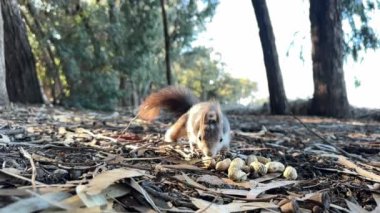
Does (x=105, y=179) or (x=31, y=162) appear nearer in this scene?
(x=105, y=179)

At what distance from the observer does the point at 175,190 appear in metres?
2.21

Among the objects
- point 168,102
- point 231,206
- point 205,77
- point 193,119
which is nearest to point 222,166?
point 231,206

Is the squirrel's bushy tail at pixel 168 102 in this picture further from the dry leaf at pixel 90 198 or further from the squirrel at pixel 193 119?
the dry leaf at pixel 90 198

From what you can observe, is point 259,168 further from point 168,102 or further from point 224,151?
point 168,102

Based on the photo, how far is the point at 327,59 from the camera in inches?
375

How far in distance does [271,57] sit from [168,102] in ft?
19.1

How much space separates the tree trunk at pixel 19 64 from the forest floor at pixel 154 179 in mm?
5113

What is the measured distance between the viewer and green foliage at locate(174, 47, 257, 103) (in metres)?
26.1

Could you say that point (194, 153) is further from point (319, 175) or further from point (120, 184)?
point (120, 184)

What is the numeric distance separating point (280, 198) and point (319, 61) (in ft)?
25.5

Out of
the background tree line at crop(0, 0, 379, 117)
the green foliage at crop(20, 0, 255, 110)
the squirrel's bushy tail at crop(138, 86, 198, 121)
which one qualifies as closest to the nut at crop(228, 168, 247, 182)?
the squirrel's bushy tail at crop(138, 86, 198, 121)

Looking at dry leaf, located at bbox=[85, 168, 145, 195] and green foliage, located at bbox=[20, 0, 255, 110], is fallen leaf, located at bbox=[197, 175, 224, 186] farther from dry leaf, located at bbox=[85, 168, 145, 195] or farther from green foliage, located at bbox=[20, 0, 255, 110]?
green foliage, located at bbox=[20, 0, 255, 110]

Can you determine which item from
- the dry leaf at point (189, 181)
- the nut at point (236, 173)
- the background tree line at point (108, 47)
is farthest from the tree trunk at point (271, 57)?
the dry leaf at point (189, 181)

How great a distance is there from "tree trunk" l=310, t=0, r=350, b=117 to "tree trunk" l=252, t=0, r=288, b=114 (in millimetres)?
642
